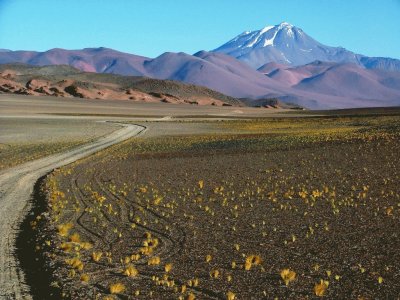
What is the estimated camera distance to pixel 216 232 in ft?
44.4

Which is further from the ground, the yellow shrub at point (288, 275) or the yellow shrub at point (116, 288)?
the yellow shrub at point (288, 275)

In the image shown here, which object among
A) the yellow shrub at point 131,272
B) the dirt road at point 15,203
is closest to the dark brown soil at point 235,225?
the yellow shrub at point 131,272

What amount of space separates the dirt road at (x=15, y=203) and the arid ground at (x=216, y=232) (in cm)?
26

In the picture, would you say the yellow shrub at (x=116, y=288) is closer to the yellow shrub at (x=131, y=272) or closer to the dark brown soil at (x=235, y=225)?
the dark brown soil at (x=235, y=225)

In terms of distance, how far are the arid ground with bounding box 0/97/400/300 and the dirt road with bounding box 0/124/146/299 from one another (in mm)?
261

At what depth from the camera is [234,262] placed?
35.5 ft

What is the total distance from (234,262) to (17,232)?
6143 mm

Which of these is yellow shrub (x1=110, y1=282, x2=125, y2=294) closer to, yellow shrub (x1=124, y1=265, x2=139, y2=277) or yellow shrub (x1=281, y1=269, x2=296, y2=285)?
yellow shrub (x1=124, y1=265, x2=139, y2=277)

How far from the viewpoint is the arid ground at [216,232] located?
32.6 feet

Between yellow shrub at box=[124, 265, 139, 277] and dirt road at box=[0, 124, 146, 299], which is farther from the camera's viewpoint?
yellow shrub at box=[124, 265, 139, 277]

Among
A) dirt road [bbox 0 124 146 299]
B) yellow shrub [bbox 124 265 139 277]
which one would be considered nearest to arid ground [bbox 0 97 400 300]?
yellow shrub [bbox 124 265 139 277]

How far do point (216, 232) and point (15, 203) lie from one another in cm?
754

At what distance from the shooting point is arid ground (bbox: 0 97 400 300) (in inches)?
391

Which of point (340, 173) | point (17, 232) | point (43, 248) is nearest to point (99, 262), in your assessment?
point (43, 248)
